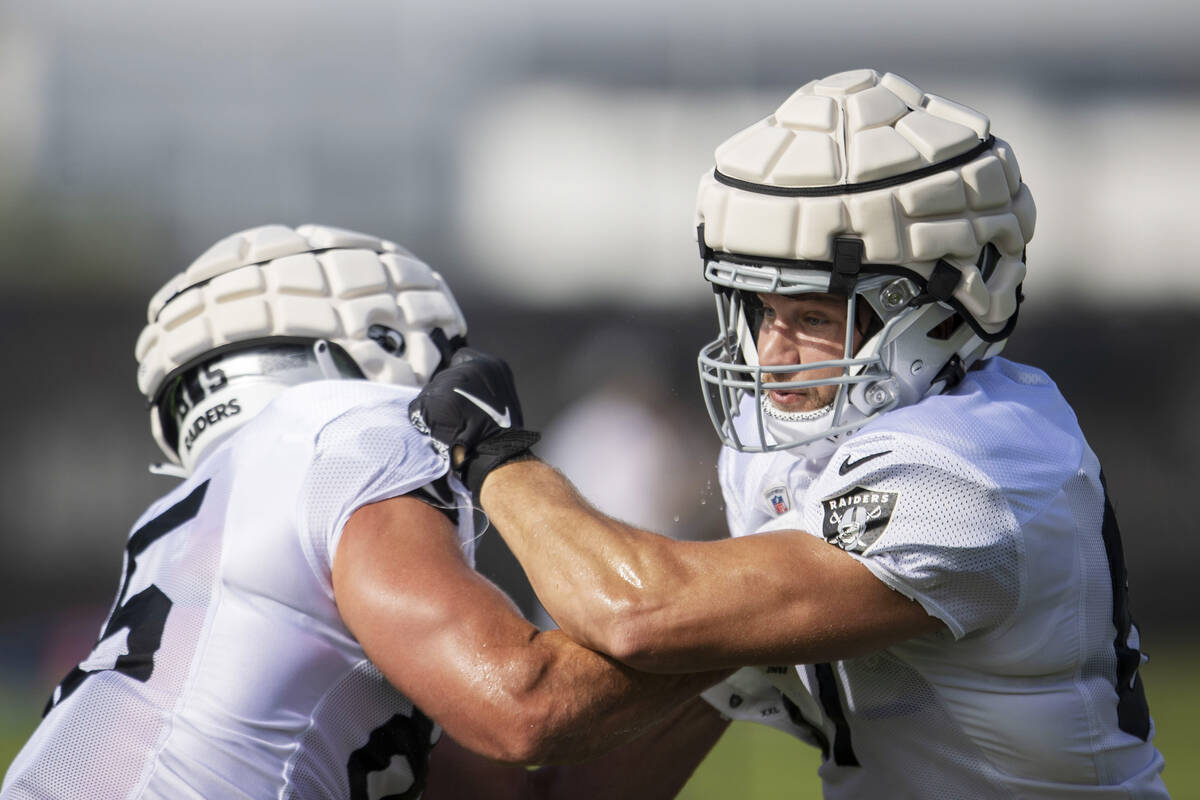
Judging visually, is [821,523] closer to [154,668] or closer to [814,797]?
[154,668]

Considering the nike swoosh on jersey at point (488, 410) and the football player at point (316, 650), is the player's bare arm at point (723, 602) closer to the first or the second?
the football player at point (316, 650)

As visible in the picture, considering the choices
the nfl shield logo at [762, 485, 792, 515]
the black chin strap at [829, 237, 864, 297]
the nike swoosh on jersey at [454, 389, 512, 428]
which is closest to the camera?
the black chin strap at [829, 237, 864, 297]

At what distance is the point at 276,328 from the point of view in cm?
247

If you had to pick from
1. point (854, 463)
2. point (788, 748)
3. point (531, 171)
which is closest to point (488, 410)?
point (854, 463)

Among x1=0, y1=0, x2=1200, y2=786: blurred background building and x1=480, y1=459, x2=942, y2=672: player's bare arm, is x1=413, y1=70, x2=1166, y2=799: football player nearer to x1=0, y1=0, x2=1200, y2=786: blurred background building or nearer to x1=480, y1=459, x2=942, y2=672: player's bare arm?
x1=480, y1=459, x2=942, y2=672: player's bare arm

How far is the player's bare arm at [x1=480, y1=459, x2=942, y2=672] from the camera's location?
1.76 m

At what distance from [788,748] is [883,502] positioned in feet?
13.9

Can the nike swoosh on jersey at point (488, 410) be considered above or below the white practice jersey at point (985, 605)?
above

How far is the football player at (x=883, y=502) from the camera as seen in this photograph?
1779mm

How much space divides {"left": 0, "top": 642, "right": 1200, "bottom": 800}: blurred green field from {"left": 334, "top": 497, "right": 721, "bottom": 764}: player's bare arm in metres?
3.33

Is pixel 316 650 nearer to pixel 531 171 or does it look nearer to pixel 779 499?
pixel 779 499

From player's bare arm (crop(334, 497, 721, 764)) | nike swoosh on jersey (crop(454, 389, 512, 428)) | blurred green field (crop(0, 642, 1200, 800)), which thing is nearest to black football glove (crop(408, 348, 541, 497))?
nike swoosh on jersey (crop(454, 389, 512, 428))

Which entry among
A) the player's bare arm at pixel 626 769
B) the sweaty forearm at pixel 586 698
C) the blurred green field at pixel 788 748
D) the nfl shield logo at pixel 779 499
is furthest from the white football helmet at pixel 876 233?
the blurred green field at pixel 788 748

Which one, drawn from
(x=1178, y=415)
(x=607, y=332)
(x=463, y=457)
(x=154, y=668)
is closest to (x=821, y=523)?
(x=463, y=457)
